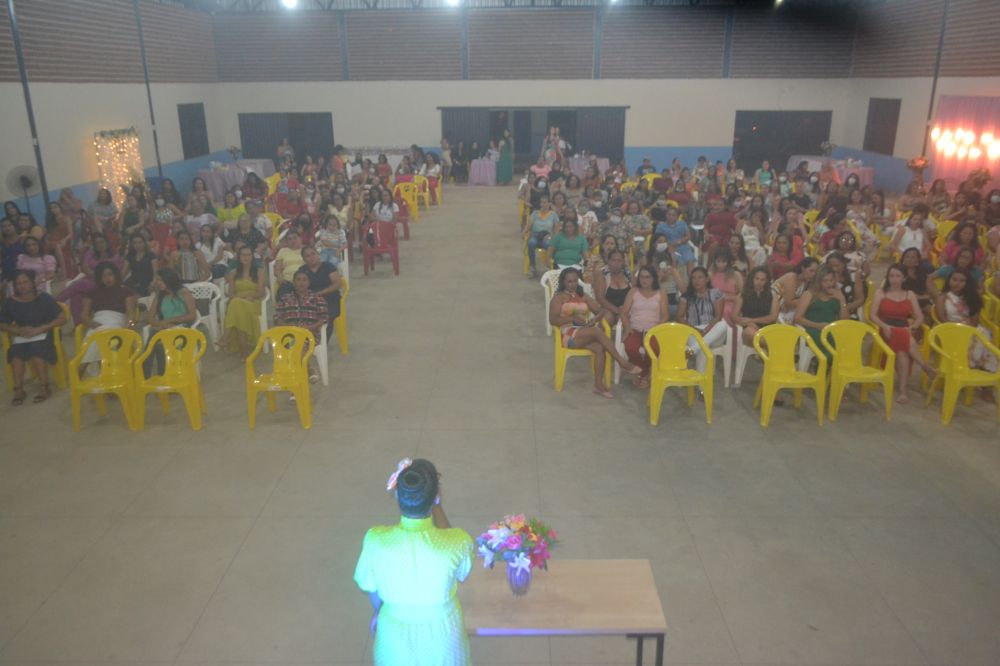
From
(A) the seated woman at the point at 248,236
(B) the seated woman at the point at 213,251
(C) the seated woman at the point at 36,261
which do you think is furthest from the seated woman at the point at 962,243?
(C) the seated woman at the point at 36,261

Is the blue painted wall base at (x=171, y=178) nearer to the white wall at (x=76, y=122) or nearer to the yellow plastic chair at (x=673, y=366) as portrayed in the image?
the white wall at (x=76, y=122)

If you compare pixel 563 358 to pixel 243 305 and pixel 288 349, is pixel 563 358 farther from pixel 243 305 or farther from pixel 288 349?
pixel 243 305

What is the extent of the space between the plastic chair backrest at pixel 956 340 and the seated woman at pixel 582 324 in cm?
230

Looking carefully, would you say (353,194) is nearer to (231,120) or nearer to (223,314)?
(223,314)

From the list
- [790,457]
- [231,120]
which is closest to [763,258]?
[790,457]

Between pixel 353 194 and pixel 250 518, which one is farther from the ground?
pixel 353 194

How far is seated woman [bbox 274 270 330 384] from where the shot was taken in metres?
6.39

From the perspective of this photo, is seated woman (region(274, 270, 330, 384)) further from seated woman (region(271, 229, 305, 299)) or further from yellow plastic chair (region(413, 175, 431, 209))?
yellow plastic chair (region(413, 175, 431, 209))

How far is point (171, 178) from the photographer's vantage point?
17.0 metres

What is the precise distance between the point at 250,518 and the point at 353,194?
838 cm

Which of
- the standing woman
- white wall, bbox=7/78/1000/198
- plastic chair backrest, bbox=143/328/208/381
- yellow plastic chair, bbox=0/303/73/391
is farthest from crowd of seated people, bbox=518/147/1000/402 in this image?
white wall, bbox=7/78/1000/198

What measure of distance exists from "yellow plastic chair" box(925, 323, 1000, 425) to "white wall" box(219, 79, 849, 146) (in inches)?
A: 609

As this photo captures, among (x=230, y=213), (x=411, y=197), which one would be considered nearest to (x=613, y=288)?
(x=230, y=213)

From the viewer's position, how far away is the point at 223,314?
7.93 meters
